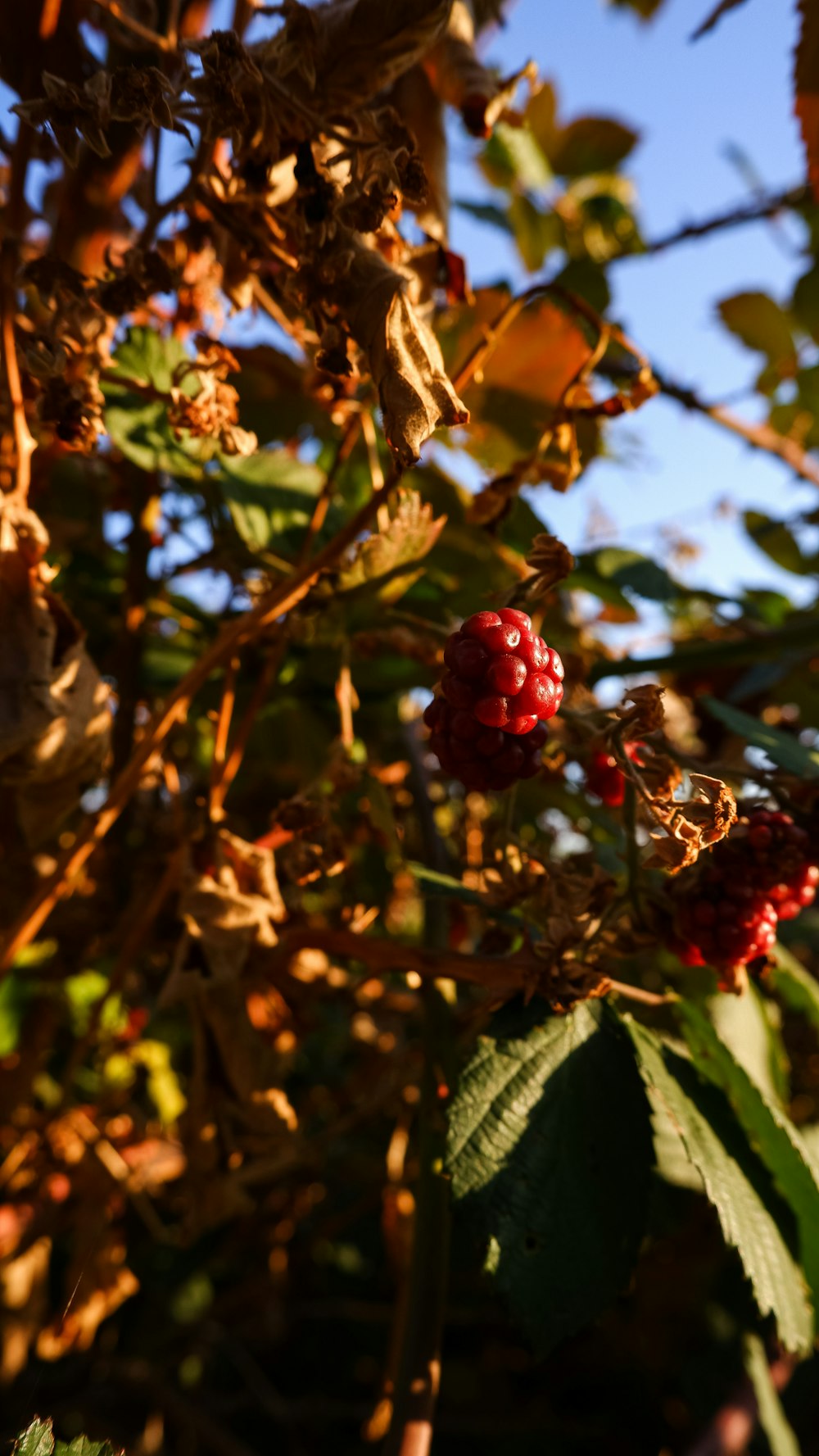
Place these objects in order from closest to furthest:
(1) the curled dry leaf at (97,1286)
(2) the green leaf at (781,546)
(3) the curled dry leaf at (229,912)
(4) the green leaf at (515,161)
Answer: (3) the curled dry leaf at (229,912)
(1) the curled dry leaf at (97,1286)
(2) the green leaf at (781,546)
(4) the green leaf at (515,161)

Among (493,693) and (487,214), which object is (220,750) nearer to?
(493,693)

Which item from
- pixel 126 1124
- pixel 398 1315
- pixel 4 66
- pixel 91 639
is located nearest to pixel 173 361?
pixel 4 66

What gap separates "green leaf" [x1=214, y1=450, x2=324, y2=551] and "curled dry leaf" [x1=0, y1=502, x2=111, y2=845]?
0.52 feet

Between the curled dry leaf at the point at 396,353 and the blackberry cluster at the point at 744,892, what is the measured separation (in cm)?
28

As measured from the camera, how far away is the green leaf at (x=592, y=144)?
1445mm

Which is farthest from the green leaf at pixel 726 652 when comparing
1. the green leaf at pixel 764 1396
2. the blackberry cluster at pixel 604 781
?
the green leaf at pixel 764 1396

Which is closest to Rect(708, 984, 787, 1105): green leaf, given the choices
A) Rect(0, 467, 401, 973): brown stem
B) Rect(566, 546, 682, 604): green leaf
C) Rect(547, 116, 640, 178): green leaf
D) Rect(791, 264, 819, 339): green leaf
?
Rect(566, 546, 682, 604): green leaf

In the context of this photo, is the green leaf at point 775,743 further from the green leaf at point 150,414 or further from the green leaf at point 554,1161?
the green leaf at point 150,414

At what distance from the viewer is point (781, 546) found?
1202 millimetres

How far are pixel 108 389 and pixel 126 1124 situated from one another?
88 cm

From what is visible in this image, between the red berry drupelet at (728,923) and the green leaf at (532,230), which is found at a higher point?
the green leaf at (532,230)

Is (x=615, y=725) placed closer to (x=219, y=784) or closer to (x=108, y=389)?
(x=219, y=784)

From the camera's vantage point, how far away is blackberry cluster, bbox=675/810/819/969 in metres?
0.54

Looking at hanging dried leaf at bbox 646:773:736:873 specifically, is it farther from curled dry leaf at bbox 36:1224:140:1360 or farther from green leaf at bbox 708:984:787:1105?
curled dry leaf at bbox 36:1224:140:1360
